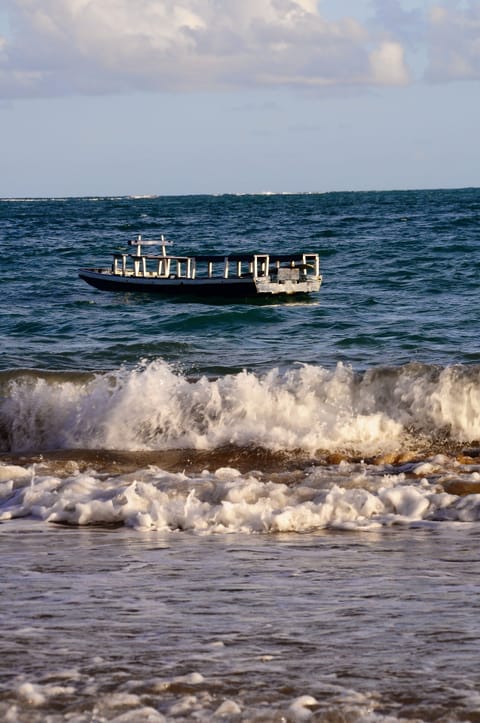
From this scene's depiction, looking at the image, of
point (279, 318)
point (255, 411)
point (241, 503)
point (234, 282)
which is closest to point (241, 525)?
point (241, 503)

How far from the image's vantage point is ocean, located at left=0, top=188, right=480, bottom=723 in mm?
4793

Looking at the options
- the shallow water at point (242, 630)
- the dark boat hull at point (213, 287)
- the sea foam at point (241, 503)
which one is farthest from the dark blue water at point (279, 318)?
the shallow water at point (242, 630)

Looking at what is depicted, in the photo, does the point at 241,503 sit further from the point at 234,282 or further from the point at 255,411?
the point at 234,282

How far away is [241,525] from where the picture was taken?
28.0 feet

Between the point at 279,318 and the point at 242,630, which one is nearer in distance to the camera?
the point at 242,630

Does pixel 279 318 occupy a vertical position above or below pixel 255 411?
above

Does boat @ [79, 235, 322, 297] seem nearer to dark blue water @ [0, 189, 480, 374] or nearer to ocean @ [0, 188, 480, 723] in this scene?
dark blue water @ [0, 189, 480, 374]

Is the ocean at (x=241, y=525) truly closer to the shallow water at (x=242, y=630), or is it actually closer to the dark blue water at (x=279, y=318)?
the shallow water at (x=242, y=630)

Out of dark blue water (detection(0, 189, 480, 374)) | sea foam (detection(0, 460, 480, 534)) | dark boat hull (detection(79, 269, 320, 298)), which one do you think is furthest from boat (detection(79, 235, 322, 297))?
sea foam (detection(0, 460, 480, 534))

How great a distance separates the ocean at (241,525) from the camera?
189 inches

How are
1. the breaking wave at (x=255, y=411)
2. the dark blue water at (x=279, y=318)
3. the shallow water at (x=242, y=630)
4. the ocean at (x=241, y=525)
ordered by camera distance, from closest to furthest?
the shallow water at (x=242, y=630) < the ocean at (x=241, y=525) < the breaking wave at (x=255, y=411) < the dark blue water at (x=279, y=318)

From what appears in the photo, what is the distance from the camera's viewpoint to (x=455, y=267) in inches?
1315

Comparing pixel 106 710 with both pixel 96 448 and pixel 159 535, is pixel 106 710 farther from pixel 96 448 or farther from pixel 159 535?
pixel 96 448

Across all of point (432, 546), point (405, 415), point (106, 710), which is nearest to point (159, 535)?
point (432, 546)
